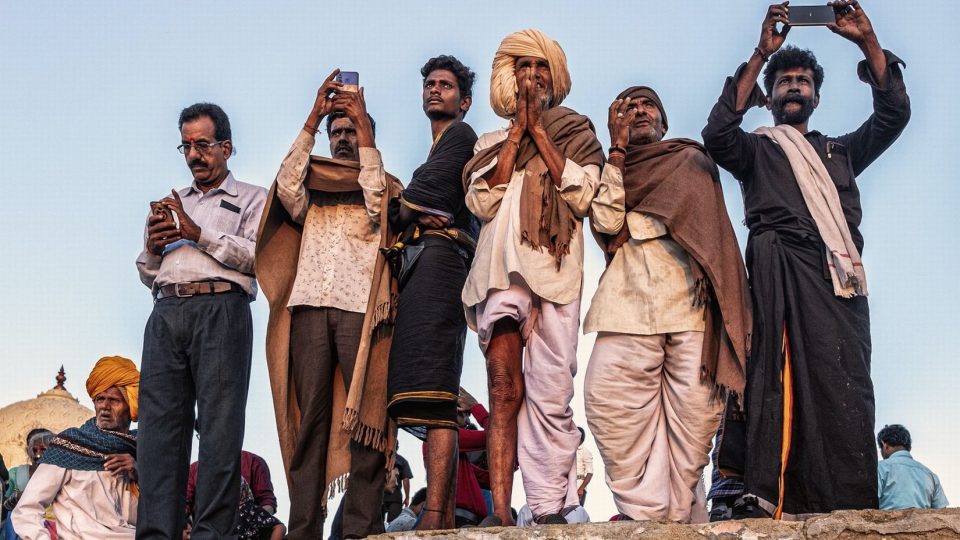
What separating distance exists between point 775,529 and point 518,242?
1.89 m

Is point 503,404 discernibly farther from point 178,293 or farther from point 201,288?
point 178,293

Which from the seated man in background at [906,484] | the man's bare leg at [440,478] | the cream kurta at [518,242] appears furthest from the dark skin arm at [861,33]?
the man's bare leg at [440,478]

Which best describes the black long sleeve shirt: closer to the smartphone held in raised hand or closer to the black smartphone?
the black smartphone

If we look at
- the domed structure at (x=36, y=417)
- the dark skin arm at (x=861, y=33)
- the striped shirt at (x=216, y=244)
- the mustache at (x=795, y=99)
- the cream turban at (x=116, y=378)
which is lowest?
the domed structure at (x=36, y=417)

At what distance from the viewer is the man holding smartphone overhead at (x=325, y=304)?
23.7 feet

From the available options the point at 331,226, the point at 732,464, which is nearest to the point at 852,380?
the point at 732,464

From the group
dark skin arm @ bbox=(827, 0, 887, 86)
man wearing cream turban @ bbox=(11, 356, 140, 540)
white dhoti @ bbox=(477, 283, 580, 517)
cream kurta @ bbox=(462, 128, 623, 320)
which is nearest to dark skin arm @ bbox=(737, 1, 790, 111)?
dark skin arm @ bbox=(827, 0, 887, 86)

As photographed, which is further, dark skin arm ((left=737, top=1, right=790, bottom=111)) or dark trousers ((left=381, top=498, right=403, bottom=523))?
dark trousers ((left=381, top=498, right=403, bottom=523))

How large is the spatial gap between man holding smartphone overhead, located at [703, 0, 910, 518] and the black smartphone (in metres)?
0.03

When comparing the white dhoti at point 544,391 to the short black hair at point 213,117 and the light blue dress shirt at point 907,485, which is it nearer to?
the short black hair at point 213,117

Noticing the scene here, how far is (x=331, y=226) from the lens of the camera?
307 inches

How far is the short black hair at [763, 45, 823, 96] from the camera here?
7.75m

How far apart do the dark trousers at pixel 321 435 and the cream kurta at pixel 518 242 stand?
2.81ft

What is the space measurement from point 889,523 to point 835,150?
7.58 ft
